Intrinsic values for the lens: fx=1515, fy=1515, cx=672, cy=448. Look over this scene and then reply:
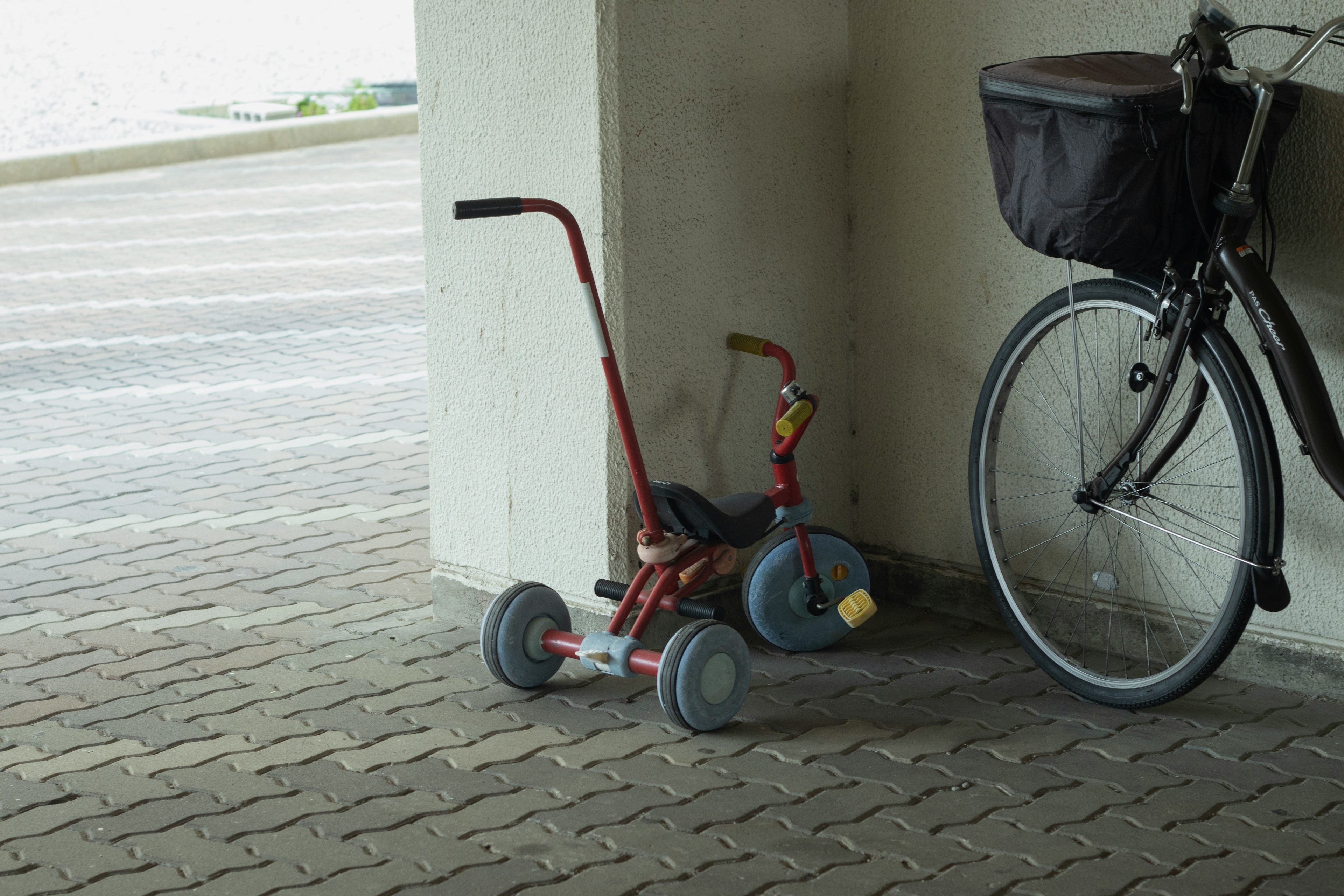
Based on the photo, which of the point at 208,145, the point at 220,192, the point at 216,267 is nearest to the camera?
the point at 216,267

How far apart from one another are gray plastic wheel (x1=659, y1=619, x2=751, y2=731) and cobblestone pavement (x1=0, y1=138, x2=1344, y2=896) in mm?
73

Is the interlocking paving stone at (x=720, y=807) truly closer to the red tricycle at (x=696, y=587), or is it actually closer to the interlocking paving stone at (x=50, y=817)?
the red tricycle at (x=696, y=587)

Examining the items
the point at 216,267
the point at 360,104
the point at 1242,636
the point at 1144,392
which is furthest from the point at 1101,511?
the point at 360,104

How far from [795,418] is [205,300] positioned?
6.56 meters

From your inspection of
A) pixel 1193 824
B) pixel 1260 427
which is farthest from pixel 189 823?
pixel 1260 427

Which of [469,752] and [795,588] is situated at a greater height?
[795,588]

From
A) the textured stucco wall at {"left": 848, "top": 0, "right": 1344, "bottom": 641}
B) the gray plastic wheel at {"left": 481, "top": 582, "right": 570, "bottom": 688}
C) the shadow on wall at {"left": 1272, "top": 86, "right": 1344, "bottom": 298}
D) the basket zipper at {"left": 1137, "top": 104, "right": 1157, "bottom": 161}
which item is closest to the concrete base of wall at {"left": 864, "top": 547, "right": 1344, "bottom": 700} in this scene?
the textured stucco wall at {"left": 848, "top": 0, "right": 1344, "bottom": 641}

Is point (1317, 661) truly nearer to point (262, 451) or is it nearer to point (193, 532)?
point (193, 532)

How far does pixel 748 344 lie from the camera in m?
4.03

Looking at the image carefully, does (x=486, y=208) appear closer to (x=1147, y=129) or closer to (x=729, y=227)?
(x=729, y=227)

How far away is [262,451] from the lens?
6.28 metres

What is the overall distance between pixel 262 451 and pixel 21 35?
20.2 meters

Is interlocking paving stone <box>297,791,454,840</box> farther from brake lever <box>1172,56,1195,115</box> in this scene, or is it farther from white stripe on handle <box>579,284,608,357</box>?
brake lever <box>1172,56,1195,115</box>

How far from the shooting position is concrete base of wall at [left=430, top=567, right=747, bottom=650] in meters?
4.05
